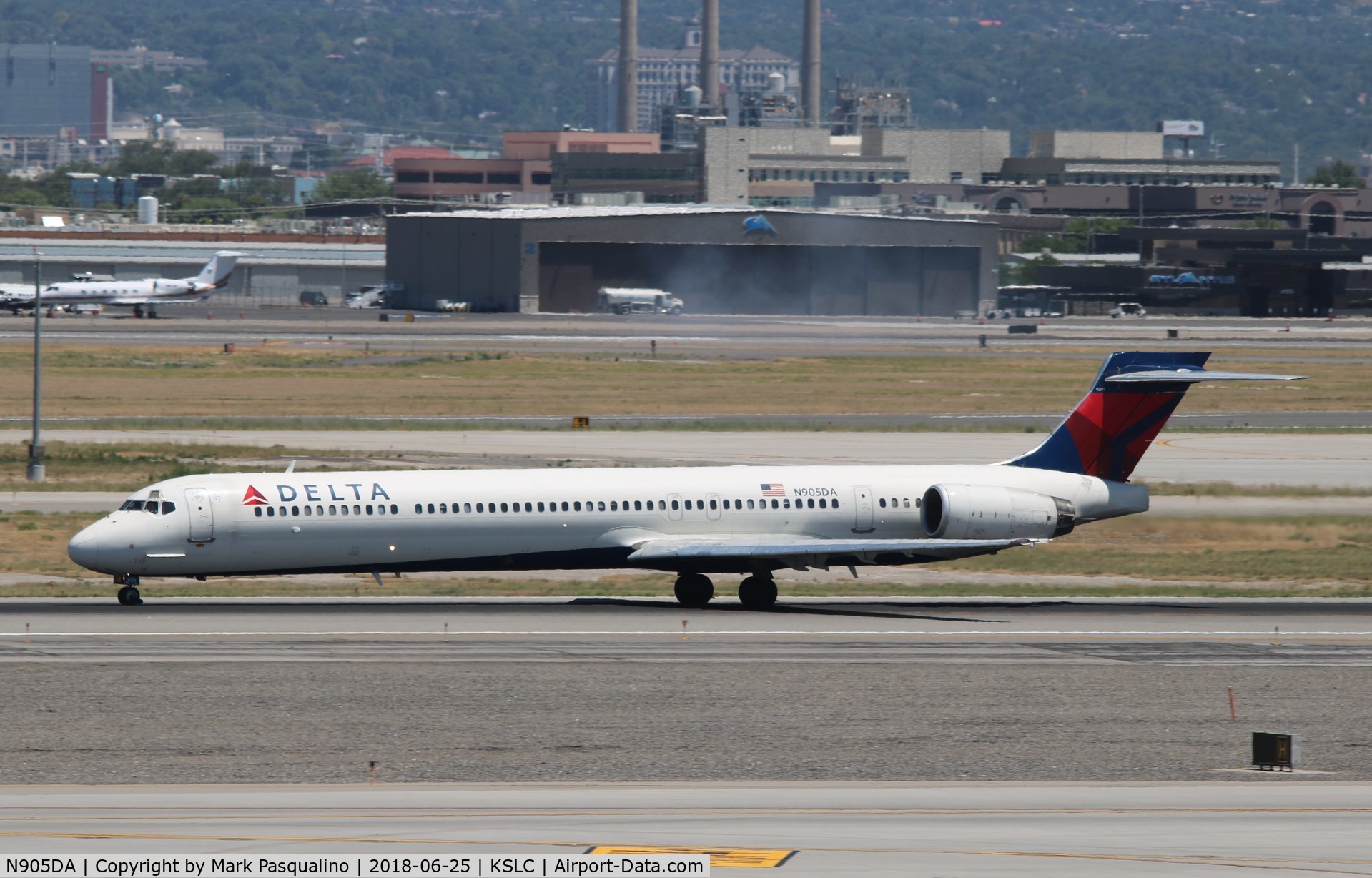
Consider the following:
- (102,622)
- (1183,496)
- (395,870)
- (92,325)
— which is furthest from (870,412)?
(92,325)

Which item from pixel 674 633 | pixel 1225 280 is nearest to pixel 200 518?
pixel 674 633

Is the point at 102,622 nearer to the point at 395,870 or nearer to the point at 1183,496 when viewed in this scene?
the point at 395,870

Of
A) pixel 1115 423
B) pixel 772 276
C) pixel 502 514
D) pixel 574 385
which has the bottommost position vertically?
pixel 574 385

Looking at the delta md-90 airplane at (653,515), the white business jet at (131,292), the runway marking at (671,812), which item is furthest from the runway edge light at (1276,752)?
the white business jet at (131,292)

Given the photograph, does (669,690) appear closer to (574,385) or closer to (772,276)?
(574,385)

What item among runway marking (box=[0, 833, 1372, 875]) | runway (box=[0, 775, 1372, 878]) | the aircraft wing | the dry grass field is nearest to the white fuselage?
the aircraft wing

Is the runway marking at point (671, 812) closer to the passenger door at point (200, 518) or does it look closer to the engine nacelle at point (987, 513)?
the passenger door at point (200, 518)

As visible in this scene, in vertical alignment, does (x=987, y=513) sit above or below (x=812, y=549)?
above

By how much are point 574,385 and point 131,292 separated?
70974 millimetres

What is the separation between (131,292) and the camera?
15288cm

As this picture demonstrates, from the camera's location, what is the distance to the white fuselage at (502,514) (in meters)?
37.3

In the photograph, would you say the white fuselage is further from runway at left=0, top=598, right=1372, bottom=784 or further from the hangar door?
the hangar door

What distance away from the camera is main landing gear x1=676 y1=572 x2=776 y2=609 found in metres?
40.1

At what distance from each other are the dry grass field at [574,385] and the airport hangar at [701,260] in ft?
172
